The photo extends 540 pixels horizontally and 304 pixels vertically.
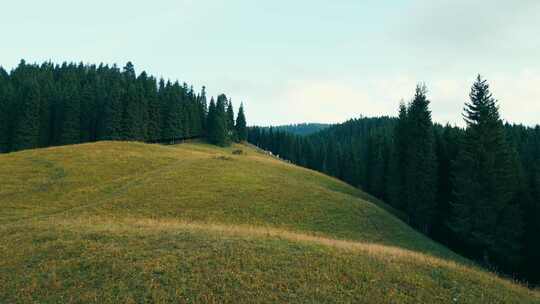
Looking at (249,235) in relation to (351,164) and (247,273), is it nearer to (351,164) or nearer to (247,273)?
(247,273)

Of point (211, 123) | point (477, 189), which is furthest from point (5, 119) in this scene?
point (477, 189)

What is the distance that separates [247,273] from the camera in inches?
530

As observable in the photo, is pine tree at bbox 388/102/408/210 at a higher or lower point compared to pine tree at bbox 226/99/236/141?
lower

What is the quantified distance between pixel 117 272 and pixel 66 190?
1114 inches

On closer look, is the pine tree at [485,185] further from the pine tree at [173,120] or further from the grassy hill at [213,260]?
the pine tree at [173,120]

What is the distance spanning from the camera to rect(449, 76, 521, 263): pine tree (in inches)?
1182

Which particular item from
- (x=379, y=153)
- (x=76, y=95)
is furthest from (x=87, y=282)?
(x=76, y=95)

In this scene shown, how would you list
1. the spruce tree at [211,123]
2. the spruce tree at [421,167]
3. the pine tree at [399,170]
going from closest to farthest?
the spruce tree at [421,167], the pine tree at [399,170], the spruce tree at [211,123]

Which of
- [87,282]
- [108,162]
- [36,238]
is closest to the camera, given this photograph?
[87,282]

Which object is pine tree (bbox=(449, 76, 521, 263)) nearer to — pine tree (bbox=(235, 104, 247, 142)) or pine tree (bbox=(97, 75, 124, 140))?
pine tree (bbox=(97, 75, 124, 140))

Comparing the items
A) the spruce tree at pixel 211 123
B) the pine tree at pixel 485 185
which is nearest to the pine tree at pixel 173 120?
the spruce tree at pixel 211 123

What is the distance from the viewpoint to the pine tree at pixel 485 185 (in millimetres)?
30031

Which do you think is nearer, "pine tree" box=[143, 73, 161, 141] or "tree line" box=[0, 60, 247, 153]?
"tree line" box=[0, 60, 247, 153]

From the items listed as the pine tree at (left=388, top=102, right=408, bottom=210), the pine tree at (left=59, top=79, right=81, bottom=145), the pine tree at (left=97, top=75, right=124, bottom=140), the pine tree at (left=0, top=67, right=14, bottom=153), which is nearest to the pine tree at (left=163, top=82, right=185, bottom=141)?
the pine tree at (left=97, top=75, right=124, bottom=140)
